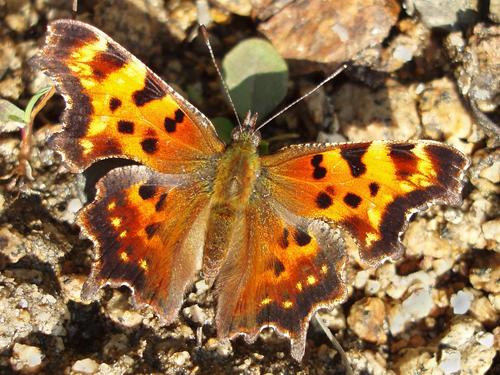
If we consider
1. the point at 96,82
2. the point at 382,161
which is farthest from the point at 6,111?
the point at 382,161

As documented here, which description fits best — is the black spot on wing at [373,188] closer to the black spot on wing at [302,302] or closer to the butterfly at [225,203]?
the butterfly at [225,203]

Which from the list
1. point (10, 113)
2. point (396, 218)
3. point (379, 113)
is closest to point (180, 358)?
point (396, 218)

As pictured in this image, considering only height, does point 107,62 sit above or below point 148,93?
above

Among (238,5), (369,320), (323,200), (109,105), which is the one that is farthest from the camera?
(238,5)

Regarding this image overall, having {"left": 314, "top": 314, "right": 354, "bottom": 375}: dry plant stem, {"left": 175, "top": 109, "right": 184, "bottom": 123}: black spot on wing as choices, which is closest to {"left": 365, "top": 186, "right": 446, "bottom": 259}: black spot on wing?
{"left": 314, "top": 314, "right": 354, "bottom": 375}: dry plant stem

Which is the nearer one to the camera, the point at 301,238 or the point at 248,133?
the point at 301,238

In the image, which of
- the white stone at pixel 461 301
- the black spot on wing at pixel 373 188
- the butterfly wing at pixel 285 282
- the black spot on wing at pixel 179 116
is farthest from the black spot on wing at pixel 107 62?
the white stone at pixel 461 301

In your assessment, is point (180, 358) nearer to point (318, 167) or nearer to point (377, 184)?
point (318, 167)
